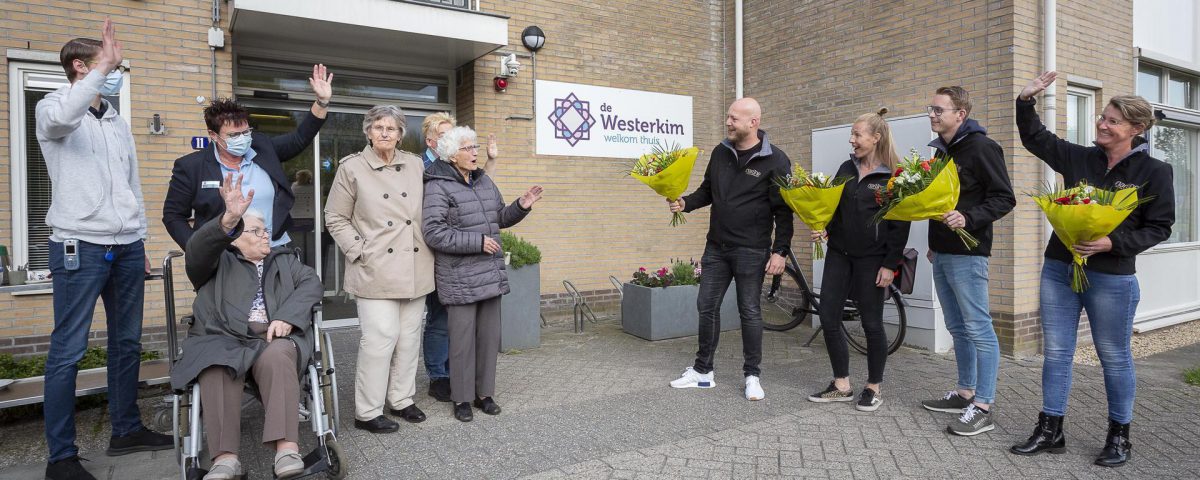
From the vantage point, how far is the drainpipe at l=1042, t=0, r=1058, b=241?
256 inches

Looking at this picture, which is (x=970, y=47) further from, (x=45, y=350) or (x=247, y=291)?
(x=45, y=350)

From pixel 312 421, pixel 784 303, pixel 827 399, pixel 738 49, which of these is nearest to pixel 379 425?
pixel 312 421

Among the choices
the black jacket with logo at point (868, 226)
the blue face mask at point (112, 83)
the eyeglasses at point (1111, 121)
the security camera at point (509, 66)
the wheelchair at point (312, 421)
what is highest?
the security camera at point (509, 66)

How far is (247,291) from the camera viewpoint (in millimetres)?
3674

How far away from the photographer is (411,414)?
4469 millimetres

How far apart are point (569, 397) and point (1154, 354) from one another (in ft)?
19.8

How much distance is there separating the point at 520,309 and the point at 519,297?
11cm

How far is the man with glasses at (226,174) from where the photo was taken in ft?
12.9

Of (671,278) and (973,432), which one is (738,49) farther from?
(973,432)

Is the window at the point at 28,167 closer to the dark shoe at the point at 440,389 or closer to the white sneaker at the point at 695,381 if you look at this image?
the dark shoe at the point at 440,389

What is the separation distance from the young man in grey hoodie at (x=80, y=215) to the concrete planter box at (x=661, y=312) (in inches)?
174

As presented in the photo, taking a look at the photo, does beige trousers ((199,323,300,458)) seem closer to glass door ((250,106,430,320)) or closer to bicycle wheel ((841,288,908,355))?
glass door ((250,106,430,320))

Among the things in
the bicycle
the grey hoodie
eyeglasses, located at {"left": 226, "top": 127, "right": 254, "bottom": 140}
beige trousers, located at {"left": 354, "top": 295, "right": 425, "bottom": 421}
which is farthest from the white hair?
the bicycle

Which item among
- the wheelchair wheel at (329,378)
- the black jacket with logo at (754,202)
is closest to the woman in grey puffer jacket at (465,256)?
the wheelchair wheel at (329,378)
